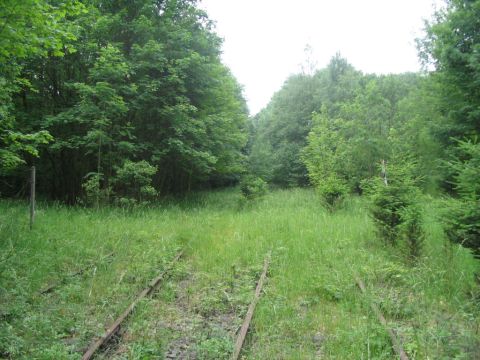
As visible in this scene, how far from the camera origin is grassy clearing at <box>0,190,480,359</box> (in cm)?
416

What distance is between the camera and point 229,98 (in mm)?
22766

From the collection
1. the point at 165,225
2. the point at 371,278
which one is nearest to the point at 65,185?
the point at 165,225

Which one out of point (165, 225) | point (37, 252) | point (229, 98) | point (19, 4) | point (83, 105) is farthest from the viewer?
point (229, 98)

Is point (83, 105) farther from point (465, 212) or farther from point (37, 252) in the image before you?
point (465, 212)

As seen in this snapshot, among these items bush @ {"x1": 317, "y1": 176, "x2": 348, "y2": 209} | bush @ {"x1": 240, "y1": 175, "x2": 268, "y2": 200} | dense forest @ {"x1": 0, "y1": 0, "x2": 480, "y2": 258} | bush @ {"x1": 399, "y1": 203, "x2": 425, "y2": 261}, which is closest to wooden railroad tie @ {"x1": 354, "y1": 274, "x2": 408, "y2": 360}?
bush @ {"x1": 399, "y1": 203, "x2": 425, "y2": 261}

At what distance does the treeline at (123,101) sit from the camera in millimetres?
14172

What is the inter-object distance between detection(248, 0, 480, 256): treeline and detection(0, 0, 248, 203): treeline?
711 centimetres

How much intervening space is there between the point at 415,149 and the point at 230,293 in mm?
19900

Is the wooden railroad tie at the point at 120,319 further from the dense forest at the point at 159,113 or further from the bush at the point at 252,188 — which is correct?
the bush at the point at 252,188

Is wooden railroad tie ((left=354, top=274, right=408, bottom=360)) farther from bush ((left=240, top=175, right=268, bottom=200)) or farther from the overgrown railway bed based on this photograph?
bush ((left=240, top=175, right=268, bottom=200))

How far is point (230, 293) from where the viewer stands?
615 centimetres

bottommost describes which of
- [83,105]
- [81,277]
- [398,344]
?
[81,277]

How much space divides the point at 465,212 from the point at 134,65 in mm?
14462

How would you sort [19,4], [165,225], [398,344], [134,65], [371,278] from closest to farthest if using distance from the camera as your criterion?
1. [398,344]
2. [19,4]
3. [371,278]
4. [165,225]
5. [134,65]
